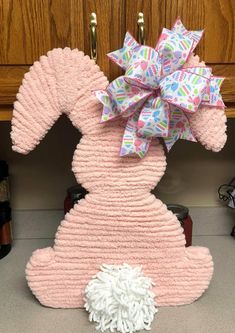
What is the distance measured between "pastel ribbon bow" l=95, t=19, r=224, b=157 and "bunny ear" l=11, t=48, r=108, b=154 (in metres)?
0.03

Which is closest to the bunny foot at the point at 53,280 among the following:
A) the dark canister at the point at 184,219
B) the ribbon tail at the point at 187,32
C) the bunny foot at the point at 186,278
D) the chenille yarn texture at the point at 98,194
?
the chenille yarn texture at the point at 98,194

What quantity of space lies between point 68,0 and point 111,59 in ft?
0.47

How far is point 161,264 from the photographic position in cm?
84

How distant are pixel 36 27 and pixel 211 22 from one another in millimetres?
349

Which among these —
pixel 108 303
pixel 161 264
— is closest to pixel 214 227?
pixel 161 264

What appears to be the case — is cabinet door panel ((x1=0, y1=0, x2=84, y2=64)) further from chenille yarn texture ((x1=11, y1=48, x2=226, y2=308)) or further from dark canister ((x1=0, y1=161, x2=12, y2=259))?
dark canister ((x1=0, y1=161, x2=12, y2=259))

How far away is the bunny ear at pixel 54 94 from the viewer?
0.79 metres

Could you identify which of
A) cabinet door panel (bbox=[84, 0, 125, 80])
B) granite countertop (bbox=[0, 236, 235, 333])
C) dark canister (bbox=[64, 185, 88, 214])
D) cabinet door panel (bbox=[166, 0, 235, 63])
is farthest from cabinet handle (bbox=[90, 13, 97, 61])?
granite countertop (bbox=[0, 236, 235, 333])

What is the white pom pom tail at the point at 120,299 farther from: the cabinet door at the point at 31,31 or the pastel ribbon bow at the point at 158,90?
the cabinet door at the point at 31,31

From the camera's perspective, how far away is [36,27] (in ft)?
2.68

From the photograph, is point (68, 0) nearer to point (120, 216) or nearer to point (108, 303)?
point (120, 216)

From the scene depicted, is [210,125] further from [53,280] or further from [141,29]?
[53,280]

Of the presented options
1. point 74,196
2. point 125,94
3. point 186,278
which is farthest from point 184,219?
point 125,94

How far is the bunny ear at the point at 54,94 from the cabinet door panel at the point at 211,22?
0.65ft
